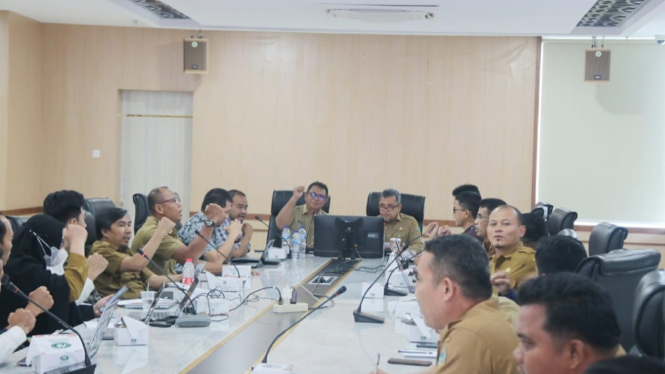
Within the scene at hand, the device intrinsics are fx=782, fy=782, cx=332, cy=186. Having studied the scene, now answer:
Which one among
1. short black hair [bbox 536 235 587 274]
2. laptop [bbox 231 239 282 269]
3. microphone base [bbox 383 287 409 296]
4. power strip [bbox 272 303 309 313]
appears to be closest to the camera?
short black hair [bbox 536 235 587 274]

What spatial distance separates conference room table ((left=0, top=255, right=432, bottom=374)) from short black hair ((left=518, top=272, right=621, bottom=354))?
1.24 m

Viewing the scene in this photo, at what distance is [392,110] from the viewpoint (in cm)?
907

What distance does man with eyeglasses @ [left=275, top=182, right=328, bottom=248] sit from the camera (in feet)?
22.9

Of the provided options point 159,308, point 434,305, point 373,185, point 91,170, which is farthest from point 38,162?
point 434,305

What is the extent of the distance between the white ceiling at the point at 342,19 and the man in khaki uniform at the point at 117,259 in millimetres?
2904

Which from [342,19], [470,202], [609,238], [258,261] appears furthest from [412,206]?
[609,238]

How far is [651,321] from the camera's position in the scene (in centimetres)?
226

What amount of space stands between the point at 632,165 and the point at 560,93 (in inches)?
46.2

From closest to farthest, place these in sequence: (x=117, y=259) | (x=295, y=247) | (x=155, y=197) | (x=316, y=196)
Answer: (x=117, y=259) → (x=155, y=197) → (x=295, y=247) → (x=316, y=196)

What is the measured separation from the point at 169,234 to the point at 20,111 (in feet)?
14.3

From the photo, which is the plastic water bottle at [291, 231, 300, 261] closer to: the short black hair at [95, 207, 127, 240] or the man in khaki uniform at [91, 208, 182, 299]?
the man in khaki uniform at [91, 208, 182, 299]

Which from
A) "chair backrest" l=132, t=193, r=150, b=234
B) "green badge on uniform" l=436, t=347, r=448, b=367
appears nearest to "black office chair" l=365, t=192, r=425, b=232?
"chair backrest" l=132, t=193, r=150, b=234

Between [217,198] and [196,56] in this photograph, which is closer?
[217,198]

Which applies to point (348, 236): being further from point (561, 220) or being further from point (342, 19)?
point (342, 19)
